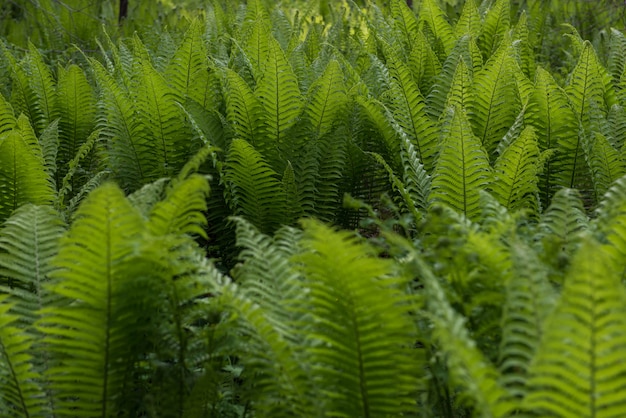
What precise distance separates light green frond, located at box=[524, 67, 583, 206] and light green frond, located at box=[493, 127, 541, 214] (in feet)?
1.37

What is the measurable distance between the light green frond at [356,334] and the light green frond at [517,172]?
2.96 ft

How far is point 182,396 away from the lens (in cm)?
164

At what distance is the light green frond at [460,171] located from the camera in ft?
7.34

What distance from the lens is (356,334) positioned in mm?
1483

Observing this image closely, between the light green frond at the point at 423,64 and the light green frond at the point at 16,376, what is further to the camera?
the light green frond at the point at 423,64

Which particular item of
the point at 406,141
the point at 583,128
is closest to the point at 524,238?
the point at 406,141

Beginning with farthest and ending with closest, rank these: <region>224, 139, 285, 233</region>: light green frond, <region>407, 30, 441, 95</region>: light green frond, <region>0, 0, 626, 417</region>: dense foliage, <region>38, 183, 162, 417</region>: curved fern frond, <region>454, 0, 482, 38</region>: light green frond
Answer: <region>454, 0, 482, 38</region>: light green frond < <region>407, 30, 441, 95</region>: light green frond < <region>224, 139, 285, 233</region>: light green frond < <region>38, 183, 162, 417</region>: curved fern frond < <region>0, 0, 626, 417</region>: dense foliage

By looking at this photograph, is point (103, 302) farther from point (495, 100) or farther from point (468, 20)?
point (468, 20)

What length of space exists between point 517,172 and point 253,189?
85 centimetres

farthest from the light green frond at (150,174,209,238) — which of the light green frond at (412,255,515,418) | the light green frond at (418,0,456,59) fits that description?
the light green frond at (418,0,456,59)

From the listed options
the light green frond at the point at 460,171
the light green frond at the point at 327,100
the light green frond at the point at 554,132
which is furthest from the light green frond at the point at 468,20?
the light green frond at the point at 460,171

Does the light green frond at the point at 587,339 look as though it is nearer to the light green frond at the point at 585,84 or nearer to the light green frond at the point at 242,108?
the light green frond at the point at 242,108

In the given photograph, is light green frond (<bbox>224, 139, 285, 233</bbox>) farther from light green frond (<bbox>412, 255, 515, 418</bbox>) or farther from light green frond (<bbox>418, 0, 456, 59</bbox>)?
light green frond (<bbox>418, 0, 456, 59</bbox>)

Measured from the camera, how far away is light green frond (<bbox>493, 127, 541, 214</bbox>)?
7.48ft
